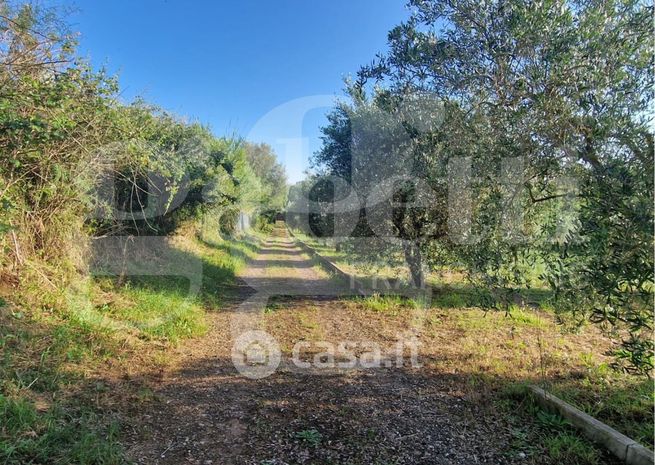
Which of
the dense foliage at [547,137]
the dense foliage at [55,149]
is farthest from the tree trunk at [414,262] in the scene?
the dense foliage at [55,149]

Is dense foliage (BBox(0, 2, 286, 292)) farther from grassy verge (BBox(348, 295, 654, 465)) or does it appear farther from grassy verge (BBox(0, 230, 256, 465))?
grassy verge (BBox(348, 295, 654, 465))

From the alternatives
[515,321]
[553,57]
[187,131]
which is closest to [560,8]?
[553,57]

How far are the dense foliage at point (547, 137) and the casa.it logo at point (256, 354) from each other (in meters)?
2.84

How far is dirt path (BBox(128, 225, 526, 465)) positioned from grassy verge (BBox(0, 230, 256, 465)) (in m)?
0.40

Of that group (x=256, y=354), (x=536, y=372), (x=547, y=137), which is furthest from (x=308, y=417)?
(x=547, y=137)

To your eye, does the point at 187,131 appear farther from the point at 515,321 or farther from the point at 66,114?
the point at 515,321

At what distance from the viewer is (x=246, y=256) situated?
16.2 metres

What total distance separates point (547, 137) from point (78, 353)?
17.9 feet

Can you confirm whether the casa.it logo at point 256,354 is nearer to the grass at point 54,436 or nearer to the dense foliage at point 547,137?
the grass at point 54,436

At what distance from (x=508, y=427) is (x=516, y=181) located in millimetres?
2368

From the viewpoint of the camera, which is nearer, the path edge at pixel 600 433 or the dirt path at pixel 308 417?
the path edge at pixel 600 433

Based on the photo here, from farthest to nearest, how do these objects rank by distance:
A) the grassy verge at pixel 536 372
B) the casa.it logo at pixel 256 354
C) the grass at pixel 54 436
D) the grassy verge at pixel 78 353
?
the casa.it logo at pixel 256 354 → the grassy verge at pixel 536 372 → the grassy verge at pixel 78 353 → the grass at pixel 54 436

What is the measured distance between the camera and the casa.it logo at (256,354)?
15.3 ft

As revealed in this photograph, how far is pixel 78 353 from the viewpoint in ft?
13.9
